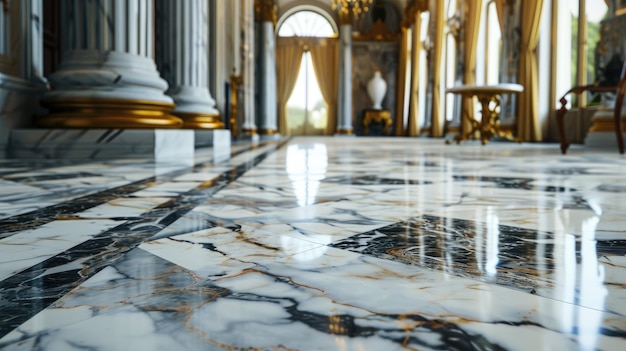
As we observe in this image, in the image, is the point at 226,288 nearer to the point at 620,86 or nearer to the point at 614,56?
the point at 620,86

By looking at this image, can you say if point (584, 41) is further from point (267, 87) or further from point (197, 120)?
point (267, 87)

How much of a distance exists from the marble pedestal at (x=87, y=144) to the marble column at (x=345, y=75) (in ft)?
38.3

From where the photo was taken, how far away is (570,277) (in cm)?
67

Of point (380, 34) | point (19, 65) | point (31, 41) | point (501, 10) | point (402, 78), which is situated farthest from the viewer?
point (380, 34)

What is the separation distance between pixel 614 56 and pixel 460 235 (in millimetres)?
5286

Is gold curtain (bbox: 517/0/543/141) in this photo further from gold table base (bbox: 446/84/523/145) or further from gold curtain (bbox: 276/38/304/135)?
gold curtain (bbox: 276/38/304/135)

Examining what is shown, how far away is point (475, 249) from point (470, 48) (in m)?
9.08

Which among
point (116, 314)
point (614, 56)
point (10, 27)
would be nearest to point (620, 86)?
point (614, 56)

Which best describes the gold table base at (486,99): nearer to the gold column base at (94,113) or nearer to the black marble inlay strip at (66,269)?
the gold column base at (94,113)

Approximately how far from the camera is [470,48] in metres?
9.25

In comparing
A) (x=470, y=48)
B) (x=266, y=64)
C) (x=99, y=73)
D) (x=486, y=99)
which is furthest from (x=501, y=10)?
(x=99, y=73)

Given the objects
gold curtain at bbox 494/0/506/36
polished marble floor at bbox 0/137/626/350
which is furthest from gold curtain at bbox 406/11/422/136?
polished marble floor at bbox 0/137/626/350

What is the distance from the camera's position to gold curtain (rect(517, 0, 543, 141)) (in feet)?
24.2

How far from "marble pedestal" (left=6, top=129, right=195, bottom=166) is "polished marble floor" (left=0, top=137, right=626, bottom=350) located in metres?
1.58
